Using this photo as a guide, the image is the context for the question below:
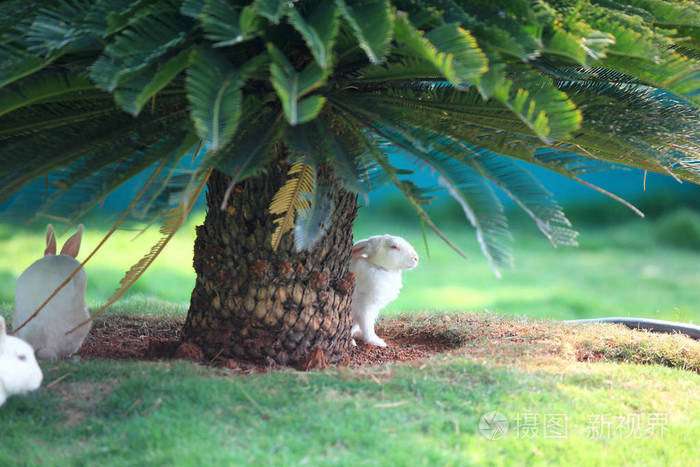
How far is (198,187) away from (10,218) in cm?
62

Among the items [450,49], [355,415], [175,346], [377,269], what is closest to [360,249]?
[377,269]

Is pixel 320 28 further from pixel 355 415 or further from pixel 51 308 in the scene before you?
pixel 51 308

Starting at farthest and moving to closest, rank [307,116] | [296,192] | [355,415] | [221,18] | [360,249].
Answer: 1. [360,249]
2. [296,192]
3. [355,415]
4. [221,18]
5. [307,116]

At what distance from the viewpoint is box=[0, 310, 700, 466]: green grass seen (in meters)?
1.95

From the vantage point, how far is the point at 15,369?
233 centimetres

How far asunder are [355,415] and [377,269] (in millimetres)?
1222

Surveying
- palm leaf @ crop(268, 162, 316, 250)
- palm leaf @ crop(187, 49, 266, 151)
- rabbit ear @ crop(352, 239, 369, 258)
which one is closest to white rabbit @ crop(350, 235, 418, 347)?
rabbit ear @ crop(352, 239, 369, 258)

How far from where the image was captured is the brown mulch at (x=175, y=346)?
9.07 feet

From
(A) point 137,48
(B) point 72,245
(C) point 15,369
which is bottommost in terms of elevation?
(C) point 15,369

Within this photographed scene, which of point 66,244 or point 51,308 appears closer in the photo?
point 51,308

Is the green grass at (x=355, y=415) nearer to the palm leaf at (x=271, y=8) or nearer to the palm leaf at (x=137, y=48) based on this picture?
the palm leaf at (x=137, y=48)

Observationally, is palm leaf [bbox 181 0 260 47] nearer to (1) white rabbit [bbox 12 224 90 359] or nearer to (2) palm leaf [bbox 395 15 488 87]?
(2) palm leaf [bbox 395 15 488 87]

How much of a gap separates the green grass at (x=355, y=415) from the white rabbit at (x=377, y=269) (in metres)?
0.56

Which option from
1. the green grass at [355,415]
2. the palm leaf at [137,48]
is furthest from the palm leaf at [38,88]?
the green grass at [355,415]
